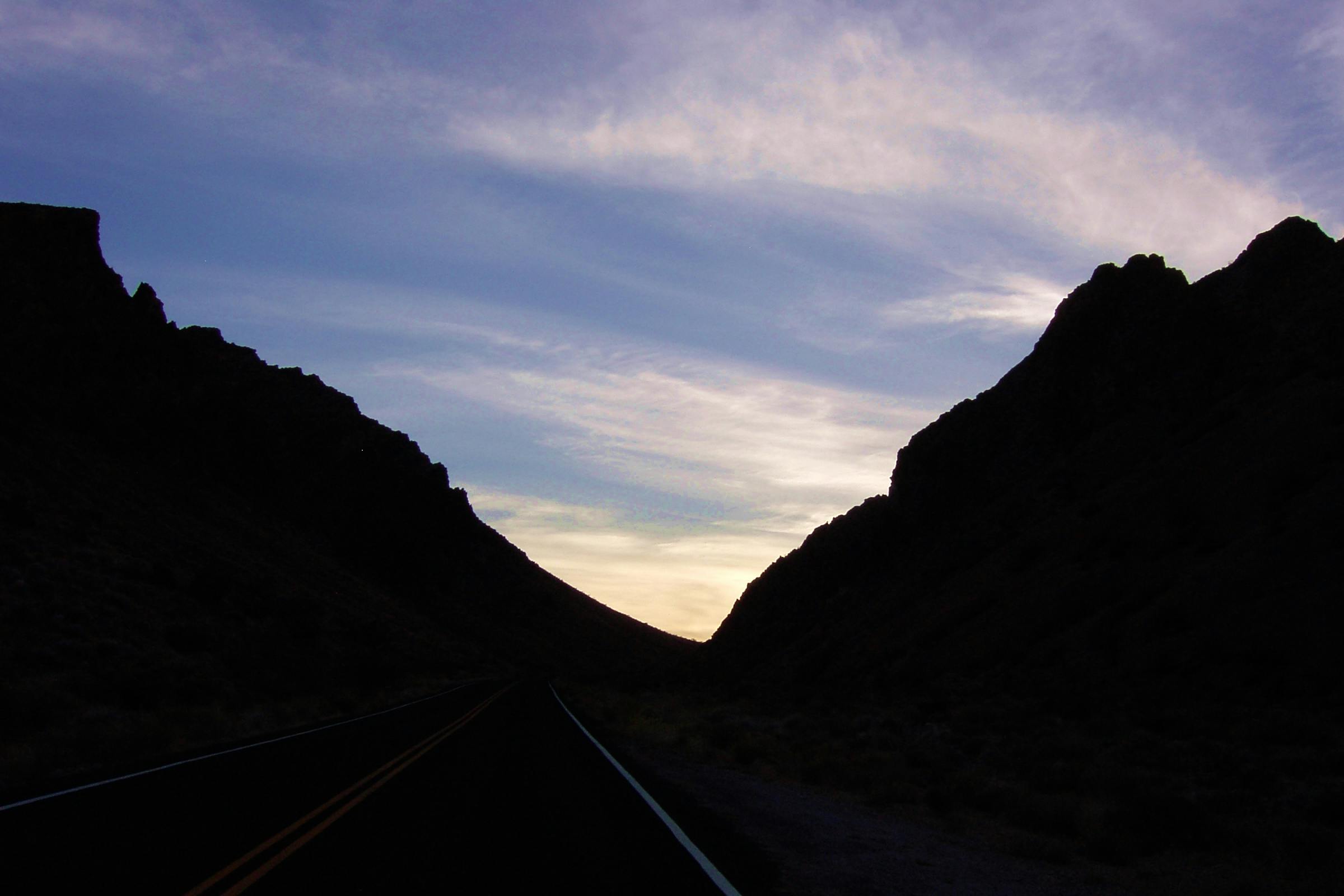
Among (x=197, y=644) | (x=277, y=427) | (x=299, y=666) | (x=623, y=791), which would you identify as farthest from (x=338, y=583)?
(x=623, y=791)

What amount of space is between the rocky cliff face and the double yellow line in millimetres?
18072

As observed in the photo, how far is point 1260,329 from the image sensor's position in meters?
46.8

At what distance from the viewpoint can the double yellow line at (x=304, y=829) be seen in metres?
7.03

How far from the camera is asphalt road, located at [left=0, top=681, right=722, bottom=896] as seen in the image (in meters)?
7.49

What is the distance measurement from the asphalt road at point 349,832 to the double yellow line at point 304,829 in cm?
3

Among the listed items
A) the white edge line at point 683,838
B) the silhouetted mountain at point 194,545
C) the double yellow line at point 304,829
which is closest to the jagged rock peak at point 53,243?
the silhouetted mountain at point 194,545

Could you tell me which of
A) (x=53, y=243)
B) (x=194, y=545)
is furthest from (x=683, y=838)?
(x=53, y=243)

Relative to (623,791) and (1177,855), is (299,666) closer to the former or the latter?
(623,791)

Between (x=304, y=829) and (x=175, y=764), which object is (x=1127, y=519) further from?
(x=304, y=829)

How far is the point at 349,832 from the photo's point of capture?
9555 mm

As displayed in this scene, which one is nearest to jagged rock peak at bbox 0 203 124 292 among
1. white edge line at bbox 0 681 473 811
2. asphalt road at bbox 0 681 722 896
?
white edge line at bbox 0 681 473 811

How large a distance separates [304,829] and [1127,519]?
36635 mm

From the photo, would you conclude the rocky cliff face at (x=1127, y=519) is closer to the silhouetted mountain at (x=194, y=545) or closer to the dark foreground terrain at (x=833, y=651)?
the dark foreground terrain at (x=833, y=651)

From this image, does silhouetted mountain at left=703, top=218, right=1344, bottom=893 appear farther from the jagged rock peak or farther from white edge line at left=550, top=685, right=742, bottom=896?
the jagged rock peak
